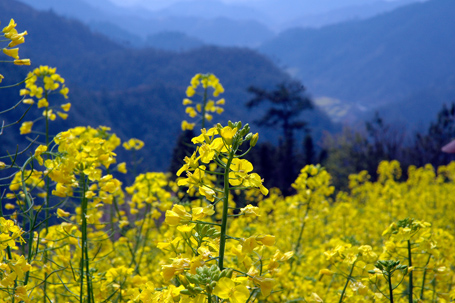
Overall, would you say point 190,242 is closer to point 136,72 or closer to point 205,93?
point 205,93

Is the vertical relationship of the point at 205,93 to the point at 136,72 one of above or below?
below

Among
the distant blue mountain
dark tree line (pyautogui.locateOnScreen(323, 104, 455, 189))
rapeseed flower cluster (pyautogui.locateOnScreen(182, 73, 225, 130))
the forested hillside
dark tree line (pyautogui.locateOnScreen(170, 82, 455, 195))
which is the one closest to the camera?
rapeseed flower cluster (pyautogui.locateOnScreen(182, 73, 225, 130))

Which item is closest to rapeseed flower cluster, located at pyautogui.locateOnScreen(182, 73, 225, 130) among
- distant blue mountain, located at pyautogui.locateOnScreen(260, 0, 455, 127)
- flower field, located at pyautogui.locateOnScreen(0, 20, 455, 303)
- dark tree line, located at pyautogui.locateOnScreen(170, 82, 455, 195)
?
flower field, located at pyautogui.locateOnScreen(0, 20, 455, 303)

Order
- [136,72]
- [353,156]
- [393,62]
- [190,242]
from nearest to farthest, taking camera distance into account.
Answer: [190,242] → [353,156] → [136,72] → [393,62]

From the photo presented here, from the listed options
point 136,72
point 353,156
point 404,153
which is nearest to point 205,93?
point 353,156

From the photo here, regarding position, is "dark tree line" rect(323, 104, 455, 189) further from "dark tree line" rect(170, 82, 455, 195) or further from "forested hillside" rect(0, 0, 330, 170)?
"forested hillside" rect(0, 0, 330, 170)

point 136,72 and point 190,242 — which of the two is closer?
point 190,242

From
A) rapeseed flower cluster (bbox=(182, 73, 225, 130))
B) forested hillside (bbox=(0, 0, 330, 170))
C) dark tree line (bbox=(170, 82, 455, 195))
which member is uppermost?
forested hillside (bbox=(0, 0, 330, 170))

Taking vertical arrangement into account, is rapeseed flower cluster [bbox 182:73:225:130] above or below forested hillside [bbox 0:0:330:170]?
below

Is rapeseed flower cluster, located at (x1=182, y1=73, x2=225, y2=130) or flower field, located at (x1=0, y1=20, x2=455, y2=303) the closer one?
flower field, located at (x1=0, y1=20, x2=455, y2=303)

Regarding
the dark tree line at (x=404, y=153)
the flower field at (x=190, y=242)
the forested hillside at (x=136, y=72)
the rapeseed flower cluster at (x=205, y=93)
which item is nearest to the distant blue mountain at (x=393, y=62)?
the forested hillside at (x=136, y=72)

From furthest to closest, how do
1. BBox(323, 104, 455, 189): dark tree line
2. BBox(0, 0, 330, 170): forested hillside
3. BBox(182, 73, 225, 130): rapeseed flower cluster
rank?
BBox(0, 0, 330, 170): forested hillside < BBox(323, 104, 455, 189): dark tree line < BBox(182, 73, 225, 130): rapeseed flower cluster

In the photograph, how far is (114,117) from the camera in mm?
50594

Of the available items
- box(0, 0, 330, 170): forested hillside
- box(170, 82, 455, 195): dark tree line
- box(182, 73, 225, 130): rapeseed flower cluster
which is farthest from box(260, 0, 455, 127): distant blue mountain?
box(182, 73, 225, 130): rapeseed flower cluster
